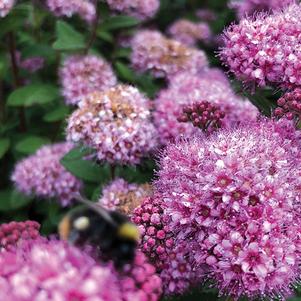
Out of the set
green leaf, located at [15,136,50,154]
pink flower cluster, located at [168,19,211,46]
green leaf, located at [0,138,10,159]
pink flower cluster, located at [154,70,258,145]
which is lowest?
green leaf, located at [0,138,10,159]

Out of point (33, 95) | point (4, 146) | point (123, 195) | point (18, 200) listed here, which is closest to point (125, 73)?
point (33, 95)

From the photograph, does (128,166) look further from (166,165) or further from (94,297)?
(94,297)

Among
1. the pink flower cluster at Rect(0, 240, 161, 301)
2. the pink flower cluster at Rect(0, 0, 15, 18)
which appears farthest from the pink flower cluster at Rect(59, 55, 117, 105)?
the pink flower cluster at Rect(0, 240, 161, 301)

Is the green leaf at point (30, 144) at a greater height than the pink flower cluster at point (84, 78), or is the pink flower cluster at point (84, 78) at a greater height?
the pink flower cluster at point (84, 78)

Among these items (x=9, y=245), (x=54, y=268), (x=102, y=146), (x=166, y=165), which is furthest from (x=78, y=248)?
(x=102, y=146)

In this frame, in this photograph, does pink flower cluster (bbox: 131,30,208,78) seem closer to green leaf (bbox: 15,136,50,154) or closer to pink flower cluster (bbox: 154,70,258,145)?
pink flower cluster (bbox: 154,70,258,145)

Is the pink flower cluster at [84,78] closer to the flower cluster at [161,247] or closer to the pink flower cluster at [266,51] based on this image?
the pink flower cluster at [266,51]

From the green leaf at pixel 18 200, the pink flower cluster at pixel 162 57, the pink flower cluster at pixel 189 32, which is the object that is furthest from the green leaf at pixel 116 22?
the green leaf at pixel 18 200
